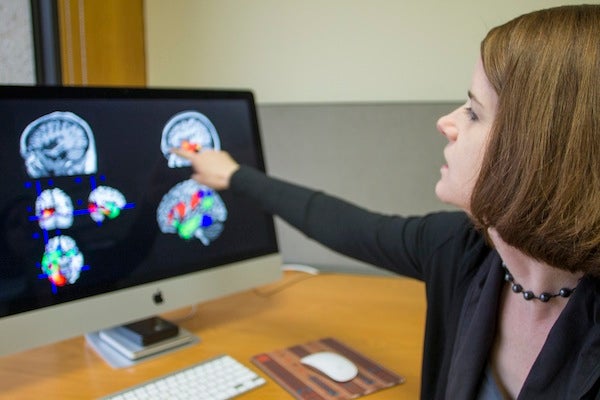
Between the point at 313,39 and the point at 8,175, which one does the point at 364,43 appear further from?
the point at 8,175

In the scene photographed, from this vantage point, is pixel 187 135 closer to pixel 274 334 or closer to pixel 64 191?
pixel 64 191

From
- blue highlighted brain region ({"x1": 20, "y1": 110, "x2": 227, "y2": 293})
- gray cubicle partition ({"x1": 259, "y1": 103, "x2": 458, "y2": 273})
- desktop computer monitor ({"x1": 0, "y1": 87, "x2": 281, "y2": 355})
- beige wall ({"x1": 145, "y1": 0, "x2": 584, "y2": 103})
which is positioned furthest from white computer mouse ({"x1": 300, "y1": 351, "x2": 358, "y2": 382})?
beige wall ({"x1": 145, "y1": 0, "x2": 584, "y2": 103})

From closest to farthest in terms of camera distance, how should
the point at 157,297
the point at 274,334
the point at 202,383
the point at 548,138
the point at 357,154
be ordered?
the point at 548,138 → the point at 202,383 → the point at 157,297 → the point at 274,334 → the point at 357,154

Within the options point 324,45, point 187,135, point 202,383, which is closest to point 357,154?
point 324,45

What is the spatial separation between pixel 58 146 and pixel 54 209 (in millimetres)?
102

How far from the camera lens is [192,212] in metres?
1.07

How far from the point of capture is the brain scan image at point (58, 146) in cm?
86

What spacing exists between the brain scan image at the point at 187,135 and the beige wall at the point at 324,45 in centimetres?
50

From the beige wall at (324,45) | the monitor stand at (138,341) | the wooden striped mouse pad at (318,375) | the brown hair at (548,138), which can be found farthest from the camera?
the beige wall at (324,45)

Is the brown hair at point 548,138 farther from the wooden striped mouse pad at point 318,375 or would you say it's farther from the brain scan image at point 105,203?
the brain scan image at point 105,203

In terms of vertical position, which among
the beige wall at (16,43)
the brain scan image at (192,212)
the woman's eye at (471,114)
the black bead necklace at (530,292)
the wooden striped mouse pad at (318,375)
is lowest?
the wooden striped mouse pad at (318,375)

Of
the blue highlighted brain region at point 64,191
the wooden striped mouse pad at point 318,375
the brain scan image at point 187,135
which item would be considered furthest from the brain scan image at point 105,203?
the wooden striped mouse pad at point 318,375

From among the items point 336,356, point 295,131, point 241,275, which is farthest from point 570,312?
point 295,131

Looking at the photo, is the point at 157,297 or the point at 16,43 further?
the point at 16,43
